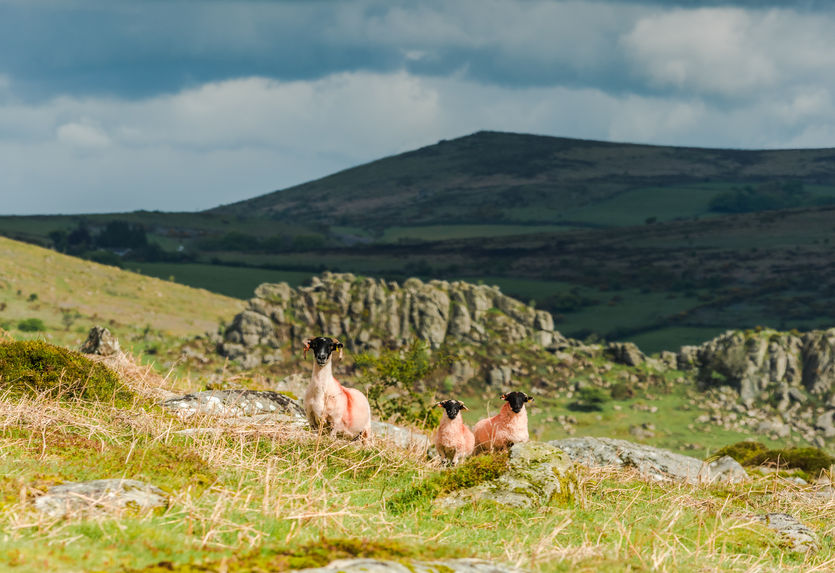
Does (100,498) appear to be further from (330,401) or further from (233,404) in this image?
(233,404)

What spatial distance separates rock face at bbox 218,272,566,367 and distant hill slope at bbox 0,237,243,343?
5.84 m

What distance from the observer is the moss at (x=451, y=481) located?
33.3 ft

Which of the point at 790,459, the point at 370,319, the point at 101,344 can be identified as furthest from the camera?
the point at 370,319

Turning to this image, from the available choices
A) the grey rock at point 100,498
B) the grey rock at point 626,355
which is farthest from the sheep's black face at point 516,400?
the grey rock at point 626,355

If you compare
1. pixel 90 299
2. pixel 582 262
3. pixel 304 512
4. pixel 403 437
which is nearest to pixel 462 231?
pixel 582 262

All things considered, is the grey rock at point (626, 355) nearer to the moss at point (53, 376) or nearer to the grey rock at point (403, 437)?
the grey rock at point (403, 437)

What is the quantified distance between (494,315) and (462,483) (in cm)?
3971

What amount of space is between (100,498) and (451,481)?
5403mm

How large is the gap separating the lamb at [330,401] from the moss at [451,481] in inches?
83.4

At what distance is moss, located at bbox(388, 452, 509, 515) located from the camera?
1014 cm

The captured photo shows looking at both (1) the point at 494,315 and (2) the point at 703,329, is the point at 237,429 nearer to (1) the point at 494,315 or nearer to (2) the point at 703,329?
(1) the point at 494,315

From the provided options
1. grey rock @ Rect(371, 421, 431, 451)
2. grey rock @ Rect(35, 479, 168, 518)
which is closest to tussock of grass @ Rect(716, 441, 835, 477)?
grey rock @ Rect(371, 421, 431, 451)

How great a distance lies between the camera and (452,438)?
46.6 feet

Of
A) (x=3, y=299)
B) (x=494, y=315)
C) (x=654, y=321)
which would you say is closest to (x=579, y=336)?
(x=654, y=321)
